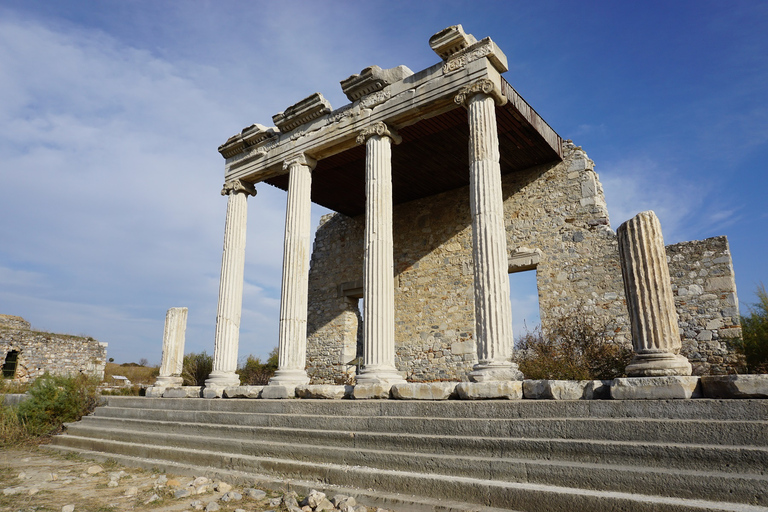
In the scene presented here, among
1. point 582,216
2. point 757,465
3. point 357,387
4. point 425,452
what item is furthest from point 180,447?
point 582,216

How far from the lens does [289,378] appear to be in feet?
28.0

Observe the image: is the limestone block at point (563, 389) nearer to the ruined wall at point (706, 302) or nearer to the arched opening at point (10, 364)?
the ruined wall at point (706, 302)

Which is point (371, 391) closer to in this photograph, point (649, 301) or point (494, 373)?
point (494, 373)

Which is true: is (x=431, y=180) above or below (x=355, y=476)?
above

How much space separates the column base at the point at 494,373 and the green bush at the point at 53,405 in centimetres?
847

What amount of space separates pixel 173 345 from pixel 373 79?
26.1 feet

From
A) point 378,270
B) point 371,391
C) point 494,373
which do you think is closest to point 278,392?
point 371,391

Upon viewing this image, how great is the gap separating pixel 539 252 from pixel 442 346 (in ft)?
10.9

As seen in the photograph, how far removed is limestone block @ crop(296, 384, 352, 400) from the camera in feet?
23.1

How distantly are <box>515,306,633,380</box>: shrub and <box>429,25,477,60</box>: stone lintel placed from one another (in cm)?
554

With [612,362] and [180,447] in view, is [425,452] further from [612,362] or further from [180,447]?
[612,362]

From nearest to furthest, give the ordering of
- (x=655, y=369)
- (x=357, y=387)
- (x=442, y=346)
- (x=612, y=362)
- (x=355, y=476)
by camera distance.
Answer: (x=655, y=369) → (x=355, y=476) → (x=357, y=387) → (x=612, y=362) → (x=442, y=346)

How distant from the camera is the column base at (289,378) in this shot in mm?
8484

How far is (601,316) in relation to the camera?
970cm
